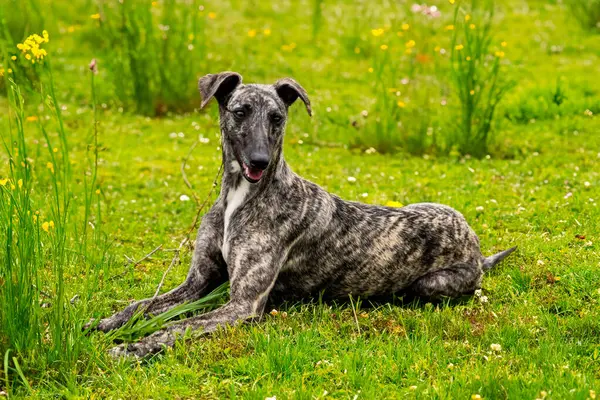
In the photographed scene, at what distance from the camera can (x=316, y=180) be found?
10070 mm

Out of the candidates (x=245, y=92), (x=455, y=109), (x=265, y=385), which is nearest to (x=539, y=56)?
(x=455, y=109)

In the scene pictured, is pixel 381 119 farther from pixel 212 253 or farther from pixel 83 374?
pixel 83 374

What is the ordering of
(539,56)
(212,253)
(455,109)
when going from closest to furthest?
(212,253)
(455,109)
(539,56)

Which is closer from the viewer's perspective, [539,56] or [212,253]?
[212,253]

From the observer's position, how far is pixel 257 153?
5.90 metres

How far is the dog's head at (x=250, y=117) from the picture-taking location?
5.98 m

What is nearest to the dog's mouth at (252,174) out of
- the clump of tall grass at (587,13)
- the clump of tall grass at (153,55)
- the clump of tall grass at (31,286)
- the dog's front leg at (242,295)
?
the dog's front leg at (242,295)

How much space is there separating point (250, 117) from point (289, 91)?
1.85ft

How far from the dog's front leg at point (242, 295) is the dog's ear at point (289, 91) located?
Result: 119 cm

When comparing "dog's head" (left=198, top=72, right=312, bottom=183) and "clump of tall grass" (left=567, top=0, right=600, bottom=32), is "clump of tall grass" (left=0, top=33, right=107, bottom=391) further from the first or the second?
"clump of tall grass" (left=567, top=0, right=600, bottom=32)

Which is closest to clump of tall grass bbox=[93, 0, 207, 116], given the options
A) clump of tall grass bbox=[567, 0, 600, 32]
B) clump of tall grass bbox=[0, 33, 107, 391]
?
clump of tall grass bbox=[0, 33, 107, 391]

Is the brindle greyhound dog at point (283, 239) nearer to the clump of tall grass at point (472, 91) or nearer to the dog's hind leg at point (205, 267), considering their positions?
the dog's hind leg at point (205, 267)

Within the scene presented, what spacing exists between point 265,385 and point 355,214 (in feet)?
6.79

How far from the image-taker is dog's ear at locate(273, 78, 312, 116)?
21.1 ft
